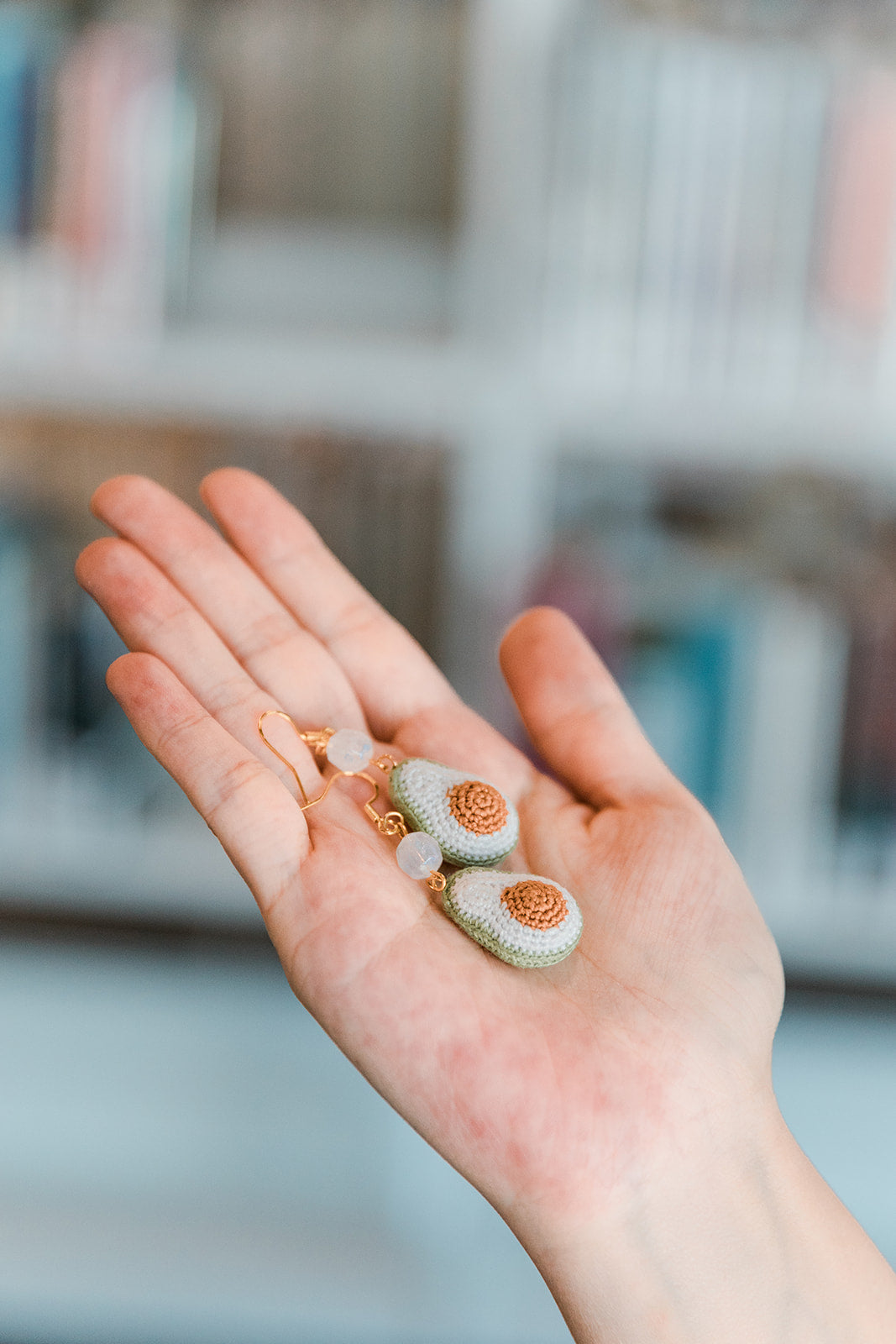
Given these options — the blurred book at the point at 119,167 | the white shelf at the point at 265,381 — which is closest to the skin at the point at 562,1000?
the white shelf at the point at 265,381

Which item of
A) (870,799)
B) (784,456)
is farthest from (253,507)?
(870,799)

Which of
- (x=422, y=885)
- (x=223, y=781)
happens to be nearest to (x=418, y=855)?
(x=422, y=885)

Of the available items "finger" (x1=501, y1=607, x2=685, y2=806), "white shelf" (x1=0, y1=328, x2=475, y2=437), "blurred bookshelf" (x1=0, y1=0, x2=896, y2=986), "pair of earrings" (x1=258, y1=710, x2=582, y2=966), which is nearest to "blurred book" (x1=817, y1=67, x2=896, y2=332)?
"blurred bookshelf" (x1=0, y1=0, x2=896, y2=986)

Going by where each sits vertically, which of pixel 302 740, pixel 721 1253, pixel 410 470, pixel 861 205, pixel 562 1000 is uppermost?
pixel 861 205

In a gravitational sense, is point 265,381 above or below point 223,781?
above

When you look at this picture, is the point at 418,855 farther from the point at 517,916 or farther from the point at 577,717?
the point at 577,717
